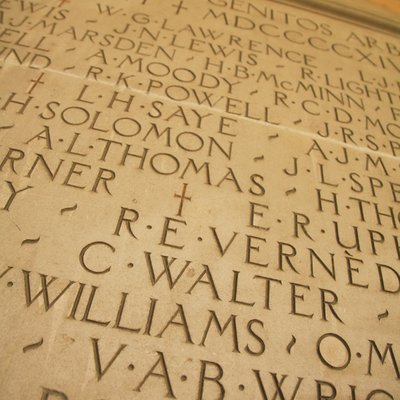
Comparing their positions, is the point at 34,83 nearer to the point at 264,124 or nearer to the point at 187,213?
the point at 187,213

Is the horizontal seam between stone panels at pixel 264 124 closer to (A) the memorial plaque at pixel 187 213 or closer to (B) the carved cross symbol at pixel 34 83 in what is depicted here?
(A) the memorial plaque at pixel 187 213

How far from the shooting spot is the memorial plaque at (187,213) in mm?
2135

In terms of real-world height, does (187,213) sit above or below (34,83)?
below

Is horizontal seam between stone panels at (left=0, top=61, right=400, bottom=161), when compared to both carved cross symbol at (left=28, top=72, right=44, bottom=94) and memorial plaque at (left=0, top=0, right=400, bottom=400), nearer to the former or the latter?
memorial plaque at (left=0, top=0, right=400, bottom=400)

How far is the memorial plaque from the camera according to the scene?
7.00 ft

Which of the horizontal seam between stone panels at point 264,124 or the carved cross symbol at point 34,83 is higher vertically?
the horizontal seam between stone panels at point 264,124

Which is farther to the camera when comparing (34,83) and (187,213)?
(34,83)

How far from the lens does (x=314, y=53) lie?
14.4 ft

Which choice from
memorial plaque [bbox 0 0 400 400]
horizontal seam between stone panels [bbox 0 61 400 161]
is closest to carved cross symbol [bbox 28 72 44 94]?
memorial plaque [bbox 0 0 400 400]

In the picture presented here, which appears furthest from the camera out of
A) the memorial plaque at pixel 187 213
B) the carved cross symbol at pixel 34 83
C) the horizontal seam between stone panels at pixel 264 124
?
the horizontal seam between stone panels at pixel 264 124

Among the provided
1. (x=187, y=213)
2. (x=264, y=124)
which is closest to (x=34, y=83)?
(x=187, y=213)

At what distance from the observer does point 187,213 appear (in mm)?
2730

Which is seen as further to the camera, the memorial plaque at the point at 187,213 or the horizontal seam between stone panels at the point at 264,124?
the horizontal seam between stone panels at the point at 264,124

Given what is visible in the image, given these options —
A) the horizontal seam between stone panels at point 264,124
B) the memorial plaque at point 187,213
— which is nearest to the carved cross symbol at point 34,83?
the memorial plaque at point 187,213
